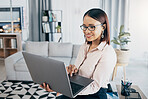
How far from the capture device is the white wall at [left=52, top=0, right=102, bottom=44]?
4684mm

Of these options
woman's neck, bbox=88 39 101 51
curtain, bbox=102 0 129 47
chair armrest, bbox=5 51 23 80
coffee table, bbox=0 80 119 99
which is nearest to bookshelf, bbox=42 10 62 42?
curtain, bbox=102 0 129 47

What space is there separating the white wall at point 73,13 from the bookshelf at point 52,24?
0.16m

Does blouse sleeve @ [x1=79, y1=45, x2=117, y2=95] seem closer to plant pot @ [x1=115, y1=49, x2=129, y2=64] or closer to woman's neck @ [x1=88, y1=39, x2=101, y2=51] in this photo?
woman's neck @ [x1=88, y1=39, x2=101, y2=51]

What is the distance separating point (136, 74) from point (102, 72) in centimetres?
275

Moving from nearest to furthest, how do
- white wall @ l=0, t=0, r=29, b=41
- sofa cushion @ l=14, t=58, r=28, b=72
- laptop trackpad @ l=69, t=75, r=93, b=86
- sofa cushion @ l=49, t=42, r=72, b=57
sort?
laptop trackpad @ l=69, t=75, r=93, b=86 < sofa cushion @ l=14, t=58, r=28, b=72 < sofa cushion @ l=49, t=42, r=72, b=57 < white wall @ l=0, t=0, r=29, b=41

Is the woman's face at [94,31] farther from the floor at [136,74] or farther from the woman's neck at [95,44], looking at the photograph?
the floor at [136,74]

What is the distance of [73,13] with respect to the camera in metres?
4.78

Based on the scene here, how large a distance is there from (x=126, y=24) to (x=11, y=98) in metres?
3.56

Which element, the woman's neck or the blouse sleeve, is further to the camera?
the woman's neck

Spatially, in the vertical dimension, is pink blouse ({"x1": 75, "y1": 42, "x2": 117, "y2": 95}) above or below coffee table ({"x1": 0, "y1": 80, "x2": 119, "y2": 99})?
above

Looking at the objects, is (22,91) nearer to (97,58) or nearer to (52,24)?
(97,58)

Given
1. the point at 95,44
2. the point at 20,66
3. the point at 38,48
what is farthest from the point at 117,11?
the point at 95,44

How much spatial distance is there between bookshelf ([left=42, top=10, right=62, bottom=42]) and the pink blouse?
3399 mm

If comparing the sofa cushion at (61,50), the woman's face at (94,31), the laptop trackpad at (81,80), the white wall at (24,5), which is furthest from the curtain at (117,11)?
the laptop trackpad at (81,80)
